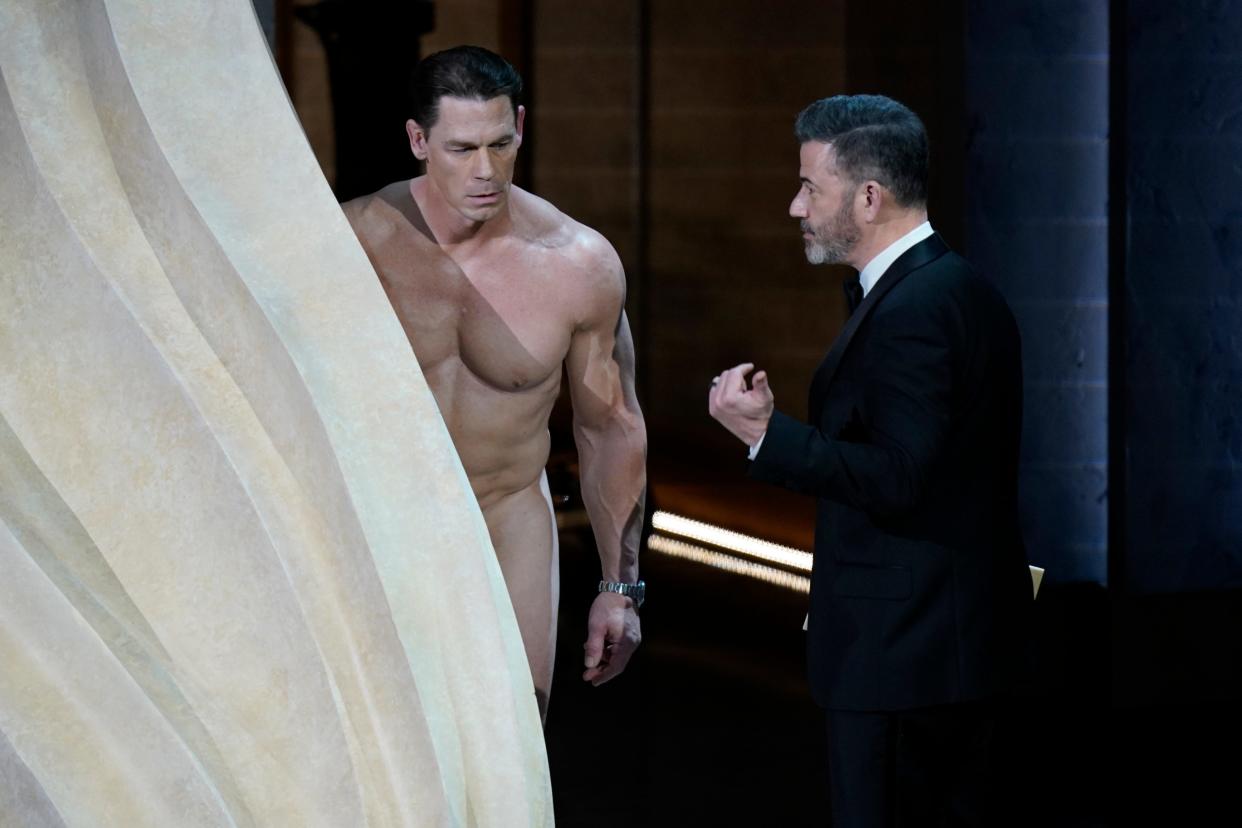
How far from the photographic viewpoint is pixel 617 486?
2498 millimetres

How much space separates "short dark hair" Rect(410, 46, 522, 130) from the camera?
2195 millimetres

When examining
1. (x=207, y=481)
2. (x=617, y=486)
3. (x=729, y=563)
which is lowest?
(x=729, y=563)

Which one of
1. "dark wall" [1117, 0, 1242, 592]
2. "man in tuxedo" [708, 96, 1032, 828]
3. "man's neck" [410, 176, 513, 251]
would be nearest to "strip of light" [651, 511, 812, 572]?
"dark wall" [1117, 0, 1242, 592]

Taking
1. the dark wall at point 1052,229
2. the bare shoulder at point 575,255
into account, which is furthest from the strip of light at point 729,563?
the bare shoulder at point 575,255

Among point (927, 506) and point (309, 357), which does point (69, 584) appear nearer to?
point (309, 357)

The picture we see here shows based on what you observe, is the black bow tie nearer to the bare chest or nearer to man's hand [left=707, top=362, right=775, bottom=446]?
man's hand [left=707, top=362, right=775, bottom=446]

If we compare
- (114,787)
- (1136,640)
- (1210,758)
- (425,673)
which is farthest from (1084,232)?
(114,787)

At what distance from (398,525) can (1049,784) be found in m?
2.44

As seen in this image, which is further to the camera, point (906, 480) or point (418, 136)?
point (418, 136)

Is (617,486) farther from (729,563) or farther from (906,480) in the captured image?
(729,563)

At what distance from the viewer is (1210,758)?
155 inches

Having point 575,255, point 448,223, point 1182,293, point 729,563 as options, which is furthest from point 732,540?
point 448,223

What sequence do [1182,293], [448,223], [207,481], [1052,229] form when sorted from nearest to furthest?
[207,481]
[448,223]
[1182,293]
[1052,229]

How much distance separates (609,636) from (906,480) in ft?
2.14
